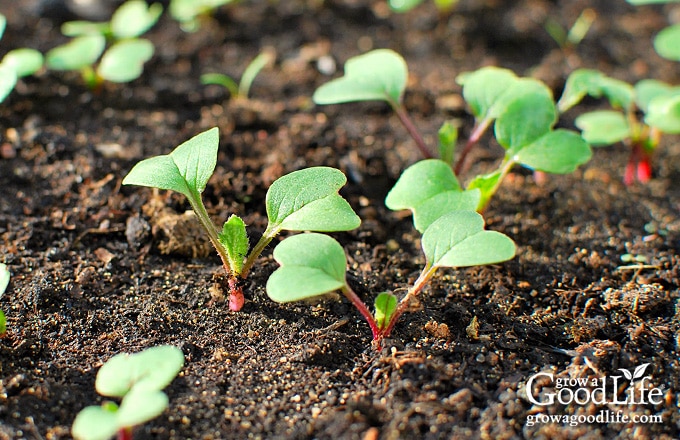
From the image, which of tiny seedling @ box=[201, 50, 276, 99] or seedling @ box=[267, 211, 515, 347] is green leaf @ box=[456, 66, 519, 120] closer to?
seedling @ box=[267, 211, 515, 347]

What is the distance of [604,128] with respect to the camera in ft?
6.66

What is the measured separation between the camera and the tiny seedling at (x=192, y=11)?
2539 millimetres

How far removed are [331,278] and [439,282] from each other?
459mm

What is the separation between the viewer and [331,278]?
4.18 feet

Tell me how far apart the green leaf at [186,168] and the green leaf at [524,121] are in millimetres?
731

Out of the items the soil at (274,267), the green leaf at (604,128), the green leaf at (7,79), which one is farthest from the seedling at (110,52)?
the green leaf at (604,128)

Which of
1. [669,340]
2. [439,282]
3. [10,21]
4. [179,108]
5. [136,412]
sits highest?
[10,21]

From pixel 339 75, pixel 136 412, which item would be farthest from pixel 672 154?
pixel 136 412

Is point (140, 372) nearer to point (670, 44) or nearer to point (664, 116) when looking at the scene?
point (664, 116)

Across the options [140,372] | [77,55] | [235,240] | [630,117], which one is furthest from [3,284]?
[630,117]

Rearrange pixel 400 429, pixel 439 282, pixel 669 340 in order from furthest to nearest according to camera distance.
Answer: pixel 439 282, pixel 669 340, pixel 400 429

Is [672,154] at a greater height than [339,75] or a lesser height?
lesser

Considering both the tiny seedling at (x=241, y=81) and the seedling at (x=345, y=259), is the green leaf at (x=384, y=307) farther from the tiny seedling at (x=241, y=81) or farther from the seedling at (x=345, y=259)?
the tiny seedling at (x=241, y=81)

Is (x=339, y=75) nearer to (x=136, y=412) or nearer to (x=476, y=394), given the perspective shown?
(x=476, y=394)
